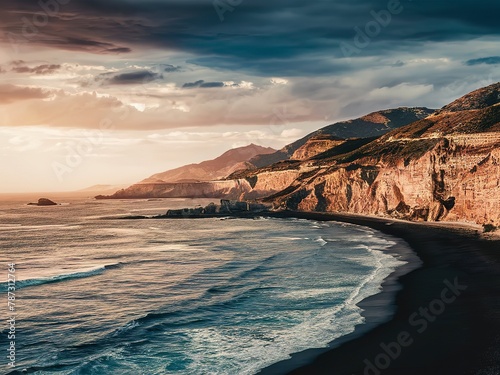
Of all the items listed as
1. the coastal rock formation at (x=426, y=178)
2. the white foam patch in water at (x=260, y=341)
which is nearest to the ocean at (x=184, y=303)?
the white foam patch in water at (x=260, y=341)

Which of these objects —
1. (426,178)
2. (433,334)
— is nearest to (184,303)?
(433,334)

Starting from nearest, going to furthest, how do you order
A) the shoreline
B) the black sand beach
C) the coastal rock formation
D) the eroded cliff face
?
the black sand beach, the shoreline, the eroded cliff face, the coastal rock formation

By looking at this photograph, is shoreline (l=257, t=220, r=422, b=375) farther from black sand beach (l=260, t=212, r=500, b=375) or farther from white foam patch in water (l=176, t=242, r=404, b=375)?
white foam patch in water (l=176, t=242, r=404, b=375)

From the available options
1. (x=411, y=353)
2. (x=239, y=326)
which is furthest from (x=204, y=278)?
(x=411, y=353)

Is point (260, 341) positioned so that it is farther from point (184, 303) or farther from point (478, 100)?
point (478, 100)

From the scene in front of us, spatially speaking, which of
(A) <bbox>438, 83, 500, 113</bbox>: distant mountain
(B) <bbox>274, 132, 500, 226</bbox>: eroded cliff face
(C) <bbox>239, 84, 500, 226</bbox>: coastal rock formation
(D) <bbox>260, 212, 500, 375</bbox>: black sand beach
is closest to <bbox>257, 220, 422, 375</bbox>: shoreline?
(D) <bbox>260, 212, 500, 375</bbox>: black sand beach

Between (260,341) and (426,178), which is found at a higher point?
(426,178)
